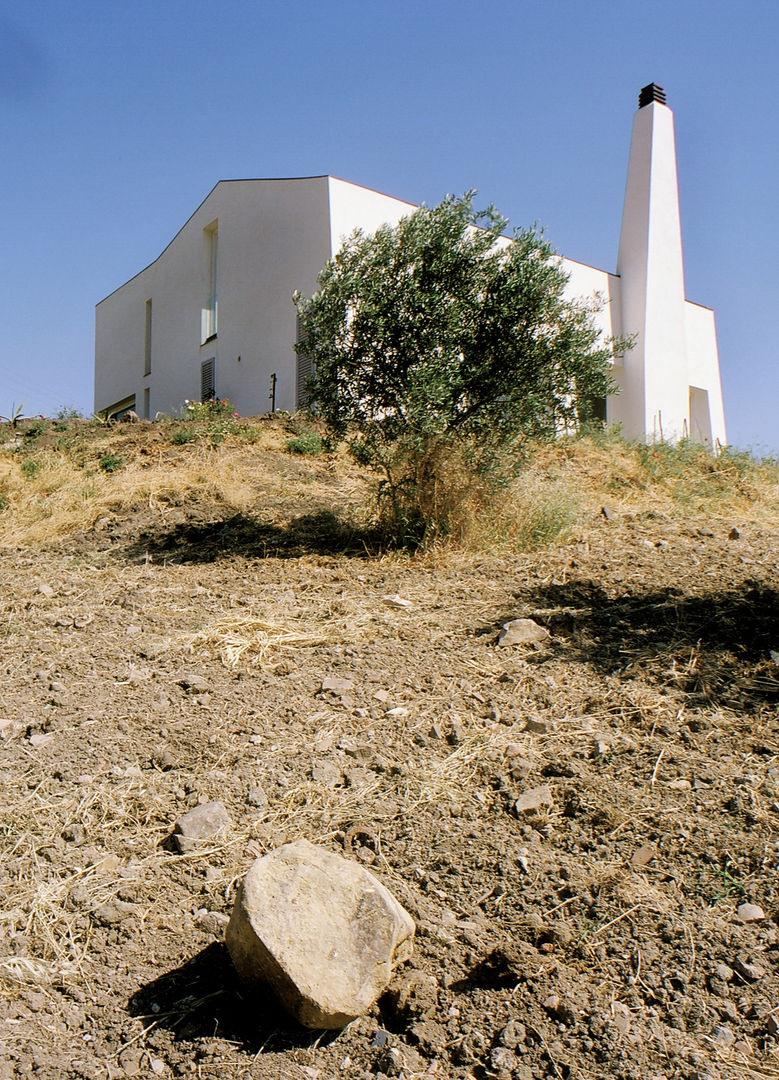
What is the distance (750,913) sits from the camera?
98.7 inches

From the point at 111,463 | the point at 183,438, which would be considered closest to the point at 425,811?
the point at 111,463

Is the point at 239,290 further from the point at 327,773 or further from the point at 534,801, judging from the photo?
the point at 534,801

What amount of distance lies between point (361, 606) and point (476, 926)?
285cm

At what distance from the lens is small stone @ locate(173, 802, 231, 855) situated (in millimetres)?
3002

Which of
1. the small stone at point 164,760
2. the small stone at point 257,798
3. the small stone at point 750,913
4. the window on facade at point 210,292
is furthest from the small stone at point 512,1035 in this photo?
the window on facade at point 210,292

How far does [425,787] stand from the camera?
327 cm

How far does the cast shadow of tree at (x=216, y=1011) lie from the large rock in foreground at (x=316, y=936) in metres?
0.07

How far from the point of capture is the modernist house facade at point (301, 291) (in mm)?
14227

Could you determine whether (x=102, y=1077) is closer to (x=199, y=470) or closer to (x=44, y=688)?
(x=44, y=688)

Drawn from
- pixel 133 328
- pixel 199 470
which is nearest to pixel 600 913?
pixel 199 470

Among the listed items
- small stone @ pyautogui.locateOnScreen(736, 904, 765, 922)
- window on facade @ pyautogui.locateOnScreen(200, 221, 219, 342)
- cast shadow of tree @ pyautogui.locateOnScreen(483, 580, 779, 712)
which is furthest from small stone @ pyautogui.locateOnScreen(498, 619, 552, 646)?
window on facade @ pyautogui.locateOnScreen(200, 221, 219, 342)

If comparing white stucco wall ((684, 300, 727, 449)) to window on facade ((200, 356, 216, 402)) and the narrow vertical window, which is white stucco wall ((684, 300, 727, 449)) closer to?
window on facade ((200, 356, 216, 402))

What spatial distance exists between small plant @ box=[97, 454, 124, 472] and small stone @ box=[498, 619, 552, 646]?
5583mm

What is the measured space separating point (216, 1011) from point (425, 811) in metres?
1.08
